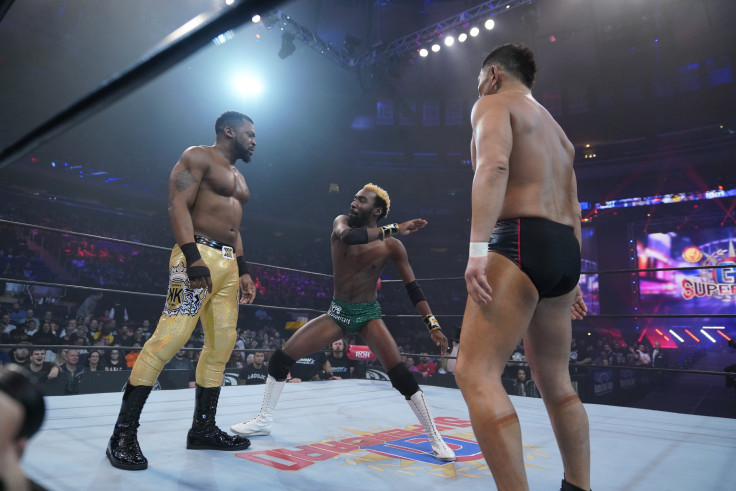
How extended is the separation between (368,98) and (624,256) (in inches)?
455

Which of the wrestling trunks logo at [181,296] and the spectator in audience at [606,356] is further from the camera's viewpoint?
→ the spectator in audience at [606,356]

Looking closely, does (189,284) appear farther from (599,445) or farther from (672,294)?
(672,294)

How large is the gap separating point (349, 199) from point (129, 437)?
52.2 feet

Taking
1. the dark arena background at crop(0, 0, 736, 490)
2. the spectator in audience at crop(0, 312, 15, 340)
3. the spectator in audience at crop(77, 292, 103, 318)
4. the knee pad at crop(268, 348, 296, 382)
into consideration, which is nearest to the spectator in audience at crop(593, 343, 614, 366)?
the dark arena background at crop(0, 0, 736, 490)

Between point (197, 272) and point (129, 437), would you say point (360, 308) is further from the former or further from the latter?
point (129, 437)

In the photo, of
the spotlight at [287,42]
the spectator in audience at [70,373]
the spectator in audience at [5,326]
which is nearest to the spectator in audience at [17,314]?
the spectator in audience at [5,326]

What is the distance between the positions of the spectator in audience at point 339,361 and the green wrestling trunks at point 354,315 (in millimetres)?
3858

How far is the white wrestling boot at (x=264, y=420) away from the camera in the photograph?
94.7 inches

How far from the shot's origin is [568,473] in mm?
1436

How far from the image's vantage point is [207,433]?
2143mm

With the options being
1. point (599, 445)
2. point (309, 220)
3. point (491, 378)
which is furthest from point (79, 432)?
point (309, 220)

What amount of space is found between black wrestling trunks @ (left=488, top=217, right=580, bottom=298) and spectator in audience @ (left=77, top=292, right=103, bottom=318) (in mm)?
9897

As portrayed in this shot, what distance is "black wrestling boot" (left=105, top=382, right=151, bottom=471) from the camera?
180 cm

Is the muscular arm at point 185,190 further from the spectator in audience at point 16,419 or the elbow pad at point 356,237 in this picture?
the spectator in audience at point 16,419
